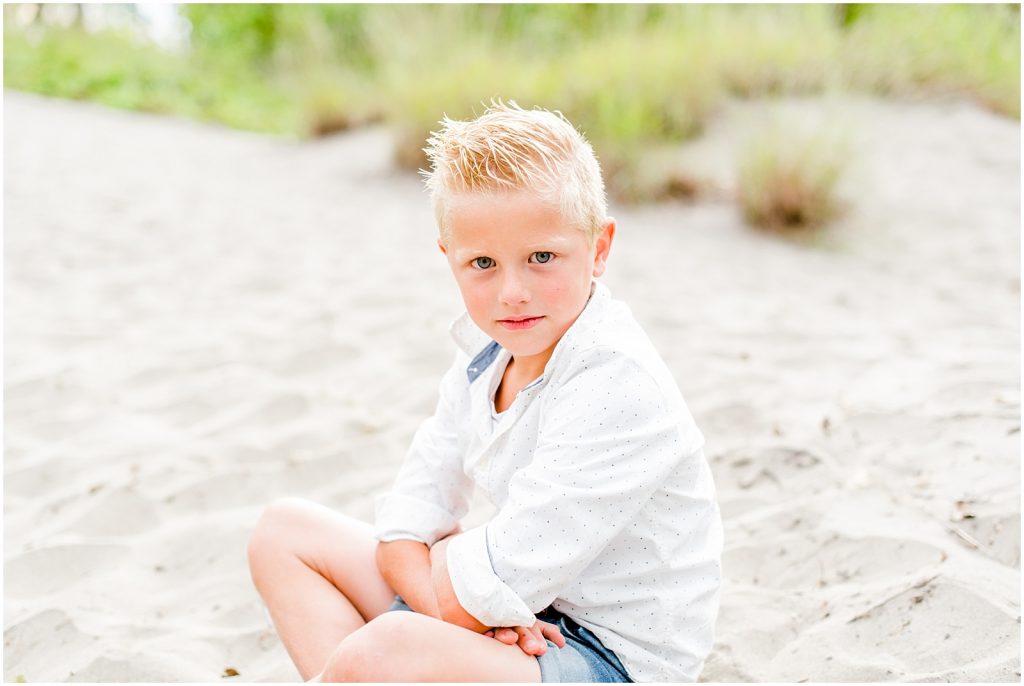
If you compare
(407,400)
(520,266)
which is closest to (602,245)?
(520,266)

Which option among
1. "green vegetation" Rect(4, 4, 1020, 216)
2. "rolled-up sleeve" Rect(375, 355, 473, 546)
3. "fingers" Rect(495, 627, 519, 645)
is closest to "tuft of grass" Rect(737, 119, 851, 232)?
"green vegetation" Rect(4, 4, 1020, 216)

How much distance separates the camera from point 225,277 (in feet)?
14.9

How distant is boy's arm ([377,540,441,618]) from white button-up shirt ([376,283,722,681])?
0.15 metres

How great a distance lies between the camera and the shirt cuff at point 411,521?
5.51 feet

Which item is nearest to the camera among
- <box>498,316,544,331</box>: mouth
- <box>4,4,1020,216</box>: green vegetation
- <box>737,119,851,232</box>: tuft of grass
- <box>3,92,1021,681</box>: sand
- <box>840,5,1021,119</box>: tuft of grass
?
<box>498,316,544,331</box>: mouth

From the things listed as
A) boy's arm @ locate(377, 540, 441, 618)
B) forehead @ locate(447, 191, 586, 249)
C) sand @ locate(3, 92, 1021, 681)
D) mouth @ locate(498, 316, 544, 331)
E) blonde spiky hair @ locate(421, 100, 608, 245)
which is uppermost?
blonde spiky hair @ locate(421, 100, 608, 245)

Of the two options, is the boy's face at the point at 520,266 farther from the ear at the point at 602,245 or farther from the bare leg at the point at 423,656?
the bare leg at the point at 423,656

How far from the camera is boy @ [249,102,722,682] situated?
1.38 m

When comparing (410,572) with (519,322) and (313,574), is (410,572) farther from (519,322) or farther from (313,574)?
(519,322)

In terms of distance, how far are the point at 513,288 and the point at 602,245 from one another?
0.20m

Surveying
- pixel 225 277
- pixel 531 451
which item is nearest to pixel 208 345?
pixel 225 277

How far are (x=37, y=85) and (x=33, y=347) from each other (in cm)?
877

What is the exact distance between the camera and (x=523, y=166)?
142 cm

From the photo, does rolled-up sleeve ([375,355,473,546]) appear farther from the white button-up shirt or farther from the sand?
the sand
